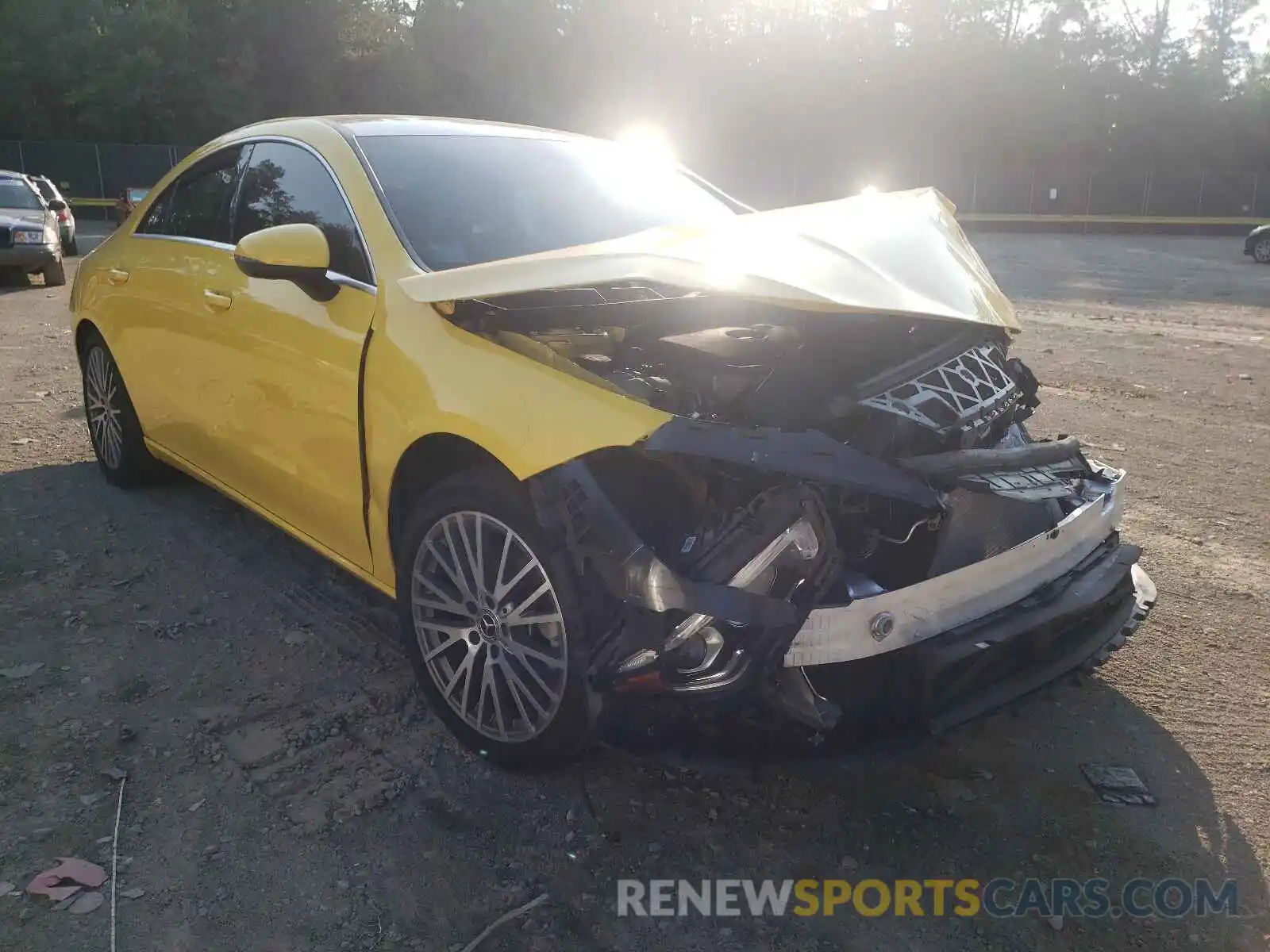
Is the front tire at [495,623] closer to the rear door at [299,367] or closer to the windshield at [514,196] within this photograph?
the rear door at [299,367]

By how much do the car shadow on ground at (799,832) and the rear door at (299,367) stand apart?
0.66m

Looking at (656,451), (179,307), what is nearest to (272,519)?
(179,307)

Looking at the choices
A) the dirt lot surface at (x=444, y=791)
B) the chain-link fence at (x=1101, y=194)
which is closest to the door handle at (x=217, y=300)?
the dirt lot surface at (x=444, y=791)

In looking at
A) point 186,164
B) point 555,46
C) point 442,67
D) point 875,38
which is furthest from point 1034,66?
point 186,164

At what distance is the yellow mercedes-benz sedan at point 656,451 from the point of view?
90.8 inches

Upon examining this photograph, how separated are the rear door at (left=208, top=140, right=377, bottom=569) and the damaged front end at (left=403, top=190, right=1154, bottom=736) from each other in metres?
0.54

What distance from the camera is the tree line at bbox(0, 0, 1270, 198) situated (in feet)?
140

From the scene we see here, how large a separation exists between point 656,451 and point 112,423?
3.83 m

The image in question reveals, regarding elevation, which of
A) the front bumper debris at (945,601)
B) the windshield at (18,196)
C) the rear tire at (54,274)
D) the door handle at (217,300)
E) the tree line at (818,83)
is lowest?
the front bumper debris at (945,601)

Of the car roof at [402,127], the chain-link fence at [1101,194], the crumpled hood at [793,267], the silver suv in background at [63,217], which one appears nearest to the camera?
the crumpled hood at [793,267]

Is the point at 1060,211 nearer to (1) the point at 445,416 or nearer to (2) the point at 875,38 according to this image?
(2) the point at 875,38

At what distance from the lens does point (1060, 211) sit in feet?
125

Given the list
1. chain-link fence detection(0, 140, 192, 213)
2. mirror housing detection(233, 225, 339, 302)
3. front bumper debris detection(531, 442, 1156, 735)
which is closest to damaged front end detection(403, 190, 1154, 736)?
front bumper debris detection(531, 442, 1156, 735)

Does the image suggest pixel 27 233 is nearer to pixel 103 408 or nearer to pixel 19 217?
pixel 19 217
